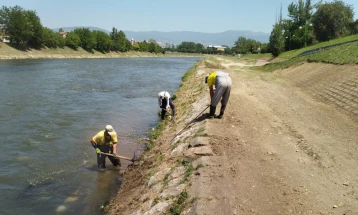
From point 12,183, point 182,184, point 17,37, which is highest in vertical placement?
point 17,37

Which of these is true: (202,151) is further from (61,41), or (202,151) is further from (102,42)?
(102,42)

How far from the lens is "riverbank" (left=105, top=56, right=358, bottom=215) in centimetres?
596

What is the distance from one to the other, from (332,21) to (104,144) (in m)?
54.9

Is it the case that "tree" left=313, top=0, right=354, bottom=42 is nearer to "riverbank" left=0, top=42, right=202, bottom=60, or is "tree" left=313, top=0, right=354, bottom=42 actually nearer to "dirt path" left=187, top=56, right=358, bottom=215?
"dirt path" left=187, top=56, right=358, bottom=215

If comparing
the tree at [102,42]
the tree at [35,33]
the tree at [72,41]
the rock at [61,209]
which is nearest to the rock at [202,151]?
the rock at [61,209]

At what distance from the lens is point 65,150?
12.0m

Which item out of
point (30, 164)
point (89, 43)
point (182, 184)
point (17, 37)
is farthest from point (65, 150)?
point (89, 43)

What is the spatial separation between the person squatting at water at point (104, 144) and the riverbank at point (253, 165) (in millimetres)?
824

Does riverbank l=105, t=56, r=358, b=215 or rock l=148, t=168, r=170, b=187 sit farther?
rock l=148, t=168, r=170, b=187

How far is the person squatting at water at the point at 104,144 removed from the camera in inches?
390

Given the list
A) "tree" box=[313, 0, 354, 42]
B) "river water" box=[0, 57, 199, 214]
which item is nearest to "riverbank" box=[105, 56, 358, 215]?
"river water" box=[0, 57, 199, 214]

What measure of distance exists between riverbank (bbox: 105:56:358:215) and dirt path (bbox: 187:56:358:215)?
0.02m

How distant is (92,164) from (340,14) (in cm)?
5529

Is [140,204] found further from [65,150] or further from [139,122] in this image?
[139,122]
